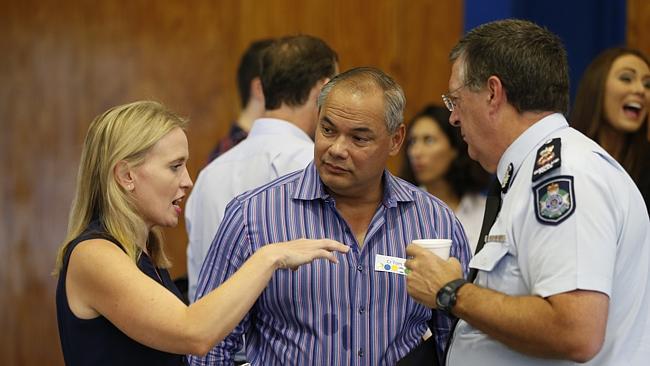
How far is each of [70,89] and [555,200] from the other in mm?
3758

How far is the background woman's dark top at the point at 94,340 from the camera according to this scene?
2219 mm

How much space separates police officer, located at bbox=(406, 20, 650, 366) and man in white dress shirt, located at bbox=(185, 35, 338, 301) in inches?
47.3

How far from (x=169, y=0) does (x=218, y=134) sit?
775 mm

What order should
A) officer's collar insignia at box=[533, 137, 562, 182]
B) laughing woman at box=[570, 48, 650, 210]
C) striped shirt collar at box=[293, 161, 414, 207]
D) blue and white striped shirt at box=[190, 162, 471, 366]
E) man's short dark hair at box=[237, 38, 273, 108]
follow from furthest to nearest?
man's short dark hair at box=[237, 38, 273, 108] < laughing woman at box=[570, 48, 650, 210] < striped shirt collar at box=[293, 161, 414, 207] < blue and white striped shirt at box=[190, 162, 471, 366] < officer's collar insignia at box=[533, 137, 562, 182]

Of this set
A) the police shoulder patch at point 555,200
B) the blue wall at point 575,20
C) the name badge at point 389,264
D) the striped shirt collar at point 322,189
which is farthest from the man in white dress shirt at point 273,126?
the blue wall at point 575,20

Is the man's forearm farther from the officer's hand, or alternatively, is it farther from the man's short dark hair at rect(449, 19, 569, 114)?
the man's short dark hair at rect(449, 19, 569, 114)

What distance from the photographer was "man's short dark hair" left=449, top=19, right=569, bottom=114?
2.27 metres

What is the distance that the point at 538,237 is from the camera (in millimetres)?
2082

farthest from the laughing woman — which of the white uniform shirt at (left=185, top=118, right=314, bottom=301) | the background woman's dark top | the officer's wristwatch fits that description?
the background woman's dark top

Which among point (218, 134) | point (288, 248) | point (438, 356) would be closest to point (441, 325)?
point (438, 356)

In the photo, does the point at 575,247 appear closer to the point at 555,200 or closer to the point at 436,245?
the point at 555,200

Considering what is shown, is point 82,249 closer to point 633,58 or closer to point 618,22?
point 633,58

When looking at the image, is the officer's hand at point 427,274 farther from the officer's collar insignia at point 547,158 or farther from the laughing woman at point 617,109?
the laughing woman at point 617,109

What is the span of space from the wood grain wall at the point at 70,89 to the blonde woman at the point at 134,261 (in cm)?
289
